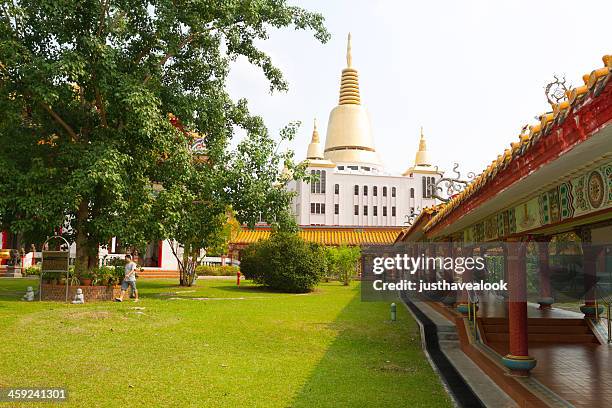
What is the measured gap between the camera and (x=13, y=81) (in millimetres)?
Answer: 15219

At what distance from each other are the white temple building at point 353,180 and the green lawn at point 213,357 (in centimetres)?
5084

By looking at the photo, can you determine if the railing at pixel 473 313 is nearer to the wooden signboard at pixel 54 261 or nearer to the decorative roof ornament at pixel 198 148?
the decorative roof ornament at pixel 198 148

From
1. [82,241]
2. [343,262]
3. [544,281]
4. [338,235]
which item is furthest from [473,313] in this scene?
[338,235]

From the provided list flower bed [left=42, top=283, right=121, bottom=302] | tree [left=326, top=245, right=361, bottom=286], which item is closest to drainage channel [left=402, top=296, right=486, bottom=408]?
flower bed [left=42, top=283, right=121, bottom=302]

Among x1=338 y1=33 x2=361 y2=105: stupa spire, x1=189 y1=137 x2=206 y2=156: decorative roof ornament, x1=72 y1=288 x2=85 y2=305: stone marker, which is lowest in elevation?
x1=72 y1=288 x2=85 y2=305: stone marker

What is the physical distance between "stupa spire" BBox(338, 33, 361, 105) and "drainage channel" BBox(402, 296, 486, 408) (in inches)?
2383

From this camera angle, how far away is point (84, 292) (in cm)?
1603

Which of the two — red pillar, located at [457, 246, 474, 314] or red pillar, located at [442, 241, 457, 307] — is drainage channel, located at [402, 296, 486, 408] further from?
red pillar, located at [442, 241, 457, 307]

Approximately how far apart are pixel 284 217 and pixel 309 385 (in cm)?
1203

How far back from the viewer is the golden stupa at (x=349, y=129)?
229 feet

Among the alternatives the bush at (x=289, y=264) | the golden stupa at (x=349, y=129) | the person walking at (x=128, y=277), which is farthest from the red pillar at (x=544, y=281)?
the golden stupa at (x=349, y=129)

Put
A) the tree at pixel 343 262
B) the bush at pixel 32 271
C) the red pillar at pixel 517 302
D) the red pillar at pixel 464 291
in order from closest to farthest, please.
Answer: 1. the red pillar at pixel 517 302
2. the red pillar at pixel 464 291
3. the bush at pixel 32 271
4. the tree at pixel 343 262

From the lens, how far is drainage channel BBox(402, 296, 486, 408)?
621 cm

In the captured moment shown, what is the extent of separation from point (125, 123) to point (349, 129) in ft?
184
